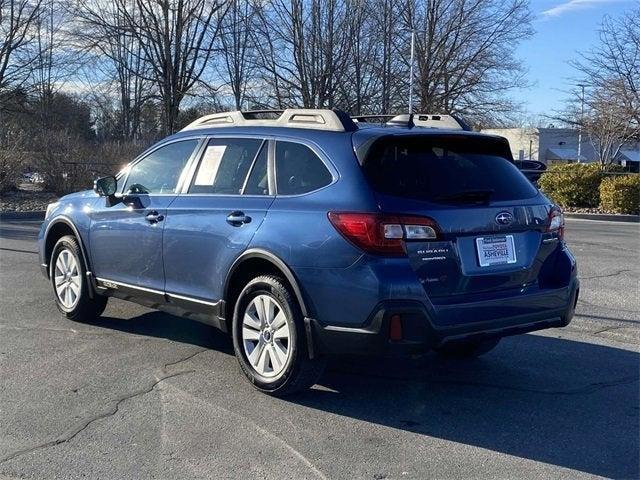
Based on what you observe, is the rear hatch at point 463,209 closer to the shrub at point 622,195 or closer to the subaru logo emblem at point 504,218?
the subaru logo emblem at point 504,218

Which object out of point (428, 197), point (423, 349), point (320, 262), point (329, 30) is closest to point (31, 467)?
point (320, 262)

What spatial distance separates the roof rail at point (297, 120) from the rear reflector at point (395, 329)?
134 cm

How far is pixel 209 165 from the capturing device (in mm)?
Answer: 5715

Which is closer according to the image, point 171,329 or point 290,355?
point 290,355

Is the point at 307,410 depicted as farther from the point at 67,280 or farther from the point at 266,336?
the point at 67,280

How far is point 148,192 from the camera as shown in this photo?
6.16m

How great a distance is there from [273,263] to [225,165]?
1.14 m

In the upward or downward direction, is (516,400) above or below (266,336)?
below

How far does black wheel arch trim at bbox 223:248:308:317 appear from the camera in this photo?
4633mm

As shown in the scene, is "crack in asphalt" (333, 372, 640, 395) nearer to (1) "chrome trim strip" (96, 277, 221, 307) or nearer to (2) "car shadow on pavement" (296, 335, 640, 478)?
(2) "car shadow on pavement" (296, 335, 640, 478)

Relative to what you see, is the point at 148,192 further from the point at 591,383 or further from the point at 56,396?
the point at 591,383

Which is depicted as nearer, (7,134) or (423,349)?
(423,349)

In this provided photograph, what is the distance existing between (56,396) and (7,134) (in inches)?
699

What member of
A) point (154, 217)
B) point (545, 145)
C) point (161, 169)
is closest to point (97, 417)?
point (154, 217)
